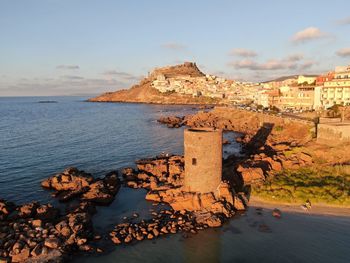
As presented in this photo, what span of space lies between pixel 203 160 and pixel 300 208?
8.92 m

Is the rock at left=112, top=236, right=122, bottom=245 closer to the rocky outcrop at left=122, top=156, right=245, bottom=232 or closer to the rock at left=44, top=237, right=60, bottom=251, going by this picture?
the rock at left=44, top=237, right=60, bottom=251

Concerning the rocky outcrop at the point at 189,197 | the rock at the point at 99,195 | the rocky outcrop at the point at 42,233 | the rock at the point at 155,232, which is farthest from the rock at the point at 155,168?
the rock at the point at 155,232

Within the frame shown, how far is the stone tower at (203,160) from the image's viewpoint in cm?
2433

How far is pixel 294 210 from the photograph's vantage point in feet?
82.1

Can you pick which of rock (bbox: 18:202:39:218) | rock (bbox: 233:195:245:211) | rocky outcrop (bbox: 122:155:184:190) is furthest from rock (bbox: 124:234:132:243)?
rock (bbox: 233:195:245:211)

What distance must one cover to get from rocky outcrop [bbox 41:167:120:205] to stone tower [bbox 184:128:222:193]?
8080 mm

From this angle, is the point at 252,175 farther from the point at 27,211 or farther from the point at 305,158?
the point at 27,211

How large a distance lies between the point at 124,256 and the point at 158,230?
3.37m

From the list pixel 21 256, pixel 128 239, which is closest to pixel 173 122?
pixel 128 239

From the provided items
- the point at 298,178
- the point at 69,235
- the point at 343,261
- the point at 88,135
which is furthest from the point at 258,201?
the point at 88,135

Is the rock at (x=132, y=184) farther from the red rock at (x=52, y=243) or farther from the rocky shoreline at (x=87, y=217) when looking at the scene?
the red rock at (x=52, y=243)

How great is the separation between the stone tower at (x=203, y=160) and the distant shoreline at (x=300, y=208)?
4.11m

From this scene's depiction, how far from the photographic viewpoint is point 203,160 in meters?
24.5

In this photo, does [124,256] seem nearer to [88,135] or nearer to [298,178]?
[298,178]
